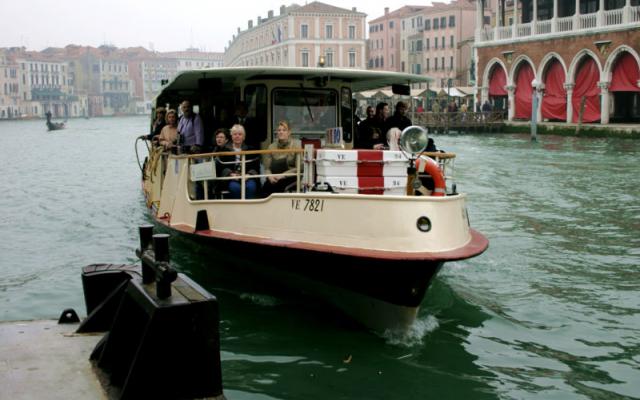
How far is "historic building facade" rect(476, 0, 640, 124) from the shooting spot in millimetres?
37594

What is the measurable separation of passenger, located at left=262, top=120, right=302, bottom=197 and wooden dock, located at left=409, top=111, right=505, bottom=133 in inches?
1436

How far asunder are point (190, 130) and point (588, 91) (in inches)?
1330

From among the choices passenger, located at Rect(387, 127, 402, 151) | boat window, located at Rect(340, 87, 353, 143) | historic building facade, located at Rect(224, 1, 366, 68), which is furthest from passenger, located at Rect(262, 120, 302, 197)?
historic building facade, located at Rect(224, 1, 366, 68)

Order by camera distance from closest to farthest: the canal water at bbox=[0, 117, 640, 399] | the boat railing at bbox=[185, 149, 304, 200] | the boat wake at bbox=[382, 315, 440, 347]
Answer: the canal water at bbox=[0, 117, 640, 399]
the boat wake at bbox=[382, 315, 440, 347]
the boat railing at bbox=[185, 149, 304, 200]

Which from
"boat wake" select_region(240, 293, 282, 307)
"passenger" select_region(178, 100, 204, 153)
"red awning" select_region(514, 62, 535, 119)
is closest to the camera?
"boat wake" select_region(240, 293, 282, 307)

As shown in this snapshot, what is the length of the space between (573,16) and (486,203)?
91.7ft

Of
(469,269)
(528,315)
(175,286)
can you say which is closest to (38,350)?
(175,286)

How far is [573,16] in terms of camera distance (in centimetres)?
4053

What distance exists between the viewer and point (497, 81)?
156 ft

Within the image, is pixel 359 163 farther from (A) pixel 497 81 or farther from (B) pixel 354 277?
(A) pixel 497 81

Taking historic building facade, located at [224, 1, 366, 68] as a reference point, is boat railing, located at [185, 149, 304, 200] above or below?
below

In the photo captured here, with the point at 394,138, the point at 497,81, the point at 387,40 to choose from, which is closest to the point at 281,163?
the point at 394,138

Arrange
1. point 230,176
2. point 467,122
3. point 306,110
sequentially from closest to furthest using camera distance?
point 230,176 → point 306,110 → point 467,122

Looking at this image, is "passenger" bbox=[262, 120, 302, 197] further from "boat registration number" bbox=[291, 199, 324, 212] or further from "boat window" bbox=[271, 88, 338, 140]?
"boat window" bbox=[271, 88, 338, 140]
